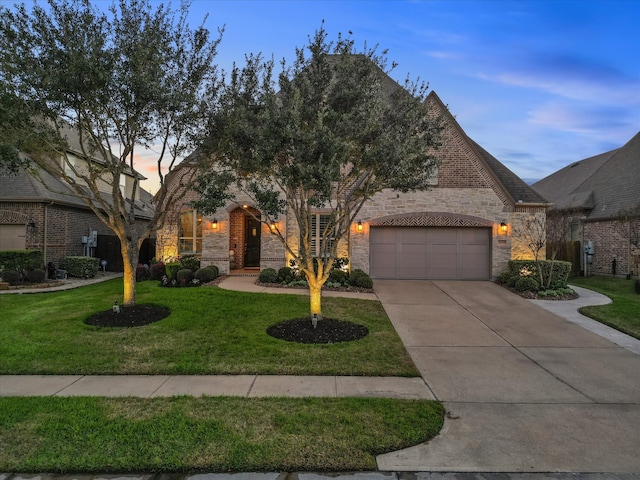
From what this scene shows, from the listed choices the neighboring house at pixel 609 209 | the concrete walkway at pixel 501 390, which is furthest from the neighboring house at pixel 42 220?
the neighboring house at pixel 609 209

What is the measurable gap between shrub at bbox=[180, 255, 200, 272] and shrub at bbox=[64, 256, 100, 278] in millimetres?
4448

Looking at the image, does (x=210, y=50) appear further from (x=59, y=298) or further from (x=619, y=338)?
(x=619, y=338)

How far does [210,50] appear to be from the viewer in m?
8.70

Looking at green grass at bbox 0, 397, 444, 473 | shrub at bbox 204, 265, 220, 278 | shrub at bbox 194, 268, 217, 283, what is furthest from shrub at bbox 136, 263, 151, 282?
green grass at bbox 0, 397, 444, 473

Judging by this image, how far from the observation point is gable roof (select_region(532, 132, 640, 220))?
734 inches

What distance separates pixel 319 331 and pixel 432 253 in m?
8.63

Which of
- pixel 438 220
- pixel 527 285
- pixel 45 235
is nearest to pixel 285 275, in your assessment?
pixel 438 220

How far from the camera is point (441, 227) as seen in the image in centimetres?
1477

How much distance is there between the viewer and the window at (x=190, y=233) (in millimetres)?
15906

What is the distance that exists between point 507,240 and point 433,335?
8.61m

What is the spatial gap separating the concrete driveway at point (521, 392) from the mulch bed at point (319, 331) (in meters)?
1.04

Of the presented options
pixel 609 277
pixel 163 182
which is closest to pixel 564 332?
pixel 163 182

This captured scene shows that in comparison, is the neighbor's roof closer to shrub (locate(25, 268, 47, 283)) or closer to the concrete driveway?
shrub (locate(25, 268, 47, 283))

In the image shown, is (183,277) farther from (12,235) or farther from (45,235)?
(12,235)
